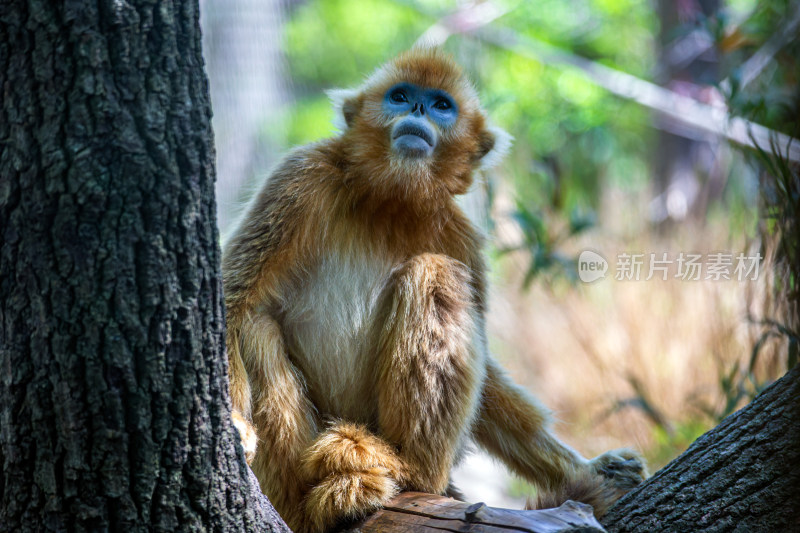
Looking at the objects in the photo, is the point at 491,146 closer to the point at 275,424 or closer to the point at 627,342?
the point at 275,424

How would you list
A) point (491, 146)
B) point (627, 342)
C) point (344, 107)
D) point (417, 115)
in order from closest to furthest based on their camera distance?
point (417, 115)
point (344, 107)
point (491, 146)
point (627, 342)

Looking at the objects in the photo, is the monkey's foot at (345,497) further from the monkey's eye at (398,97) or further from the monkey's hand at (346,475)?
the monkey's eye at (398,97)

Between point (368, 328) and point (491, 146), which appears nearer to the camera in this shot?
point (368, 328)

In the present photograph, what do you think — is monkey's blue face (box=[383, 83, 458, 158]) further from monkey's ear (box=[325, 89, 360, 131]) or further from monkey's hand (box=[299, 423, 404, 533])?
monkey's hand (box=[299, 423, 404, 533])

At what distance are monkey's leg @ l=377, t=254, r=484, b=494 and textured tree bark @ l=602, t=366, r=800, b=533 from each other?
761 mm

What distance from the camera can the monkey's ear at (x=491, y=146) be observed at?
4.24 metres

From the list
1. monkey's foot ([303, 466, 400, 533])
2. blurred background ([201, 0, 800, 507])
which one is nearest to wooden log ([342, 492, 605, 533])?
monkey's foot ([303, 466, 400, 533])

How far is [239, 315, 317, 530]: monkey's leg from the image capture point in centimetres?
320

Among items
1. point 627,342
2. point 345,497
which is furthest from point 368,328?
point 627,342

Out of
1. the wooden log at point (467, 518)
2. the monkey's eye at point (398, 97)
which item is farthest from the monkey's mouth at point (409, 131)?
the wooden log at point (467, 518)

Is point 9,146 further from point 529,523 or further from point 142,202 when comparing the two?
point 529,523

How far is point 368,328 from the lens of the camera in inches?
140

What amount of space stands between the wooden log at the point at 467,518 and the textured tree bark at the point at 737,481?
1.03ft

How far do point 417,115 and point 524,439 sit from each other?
1.81 m
